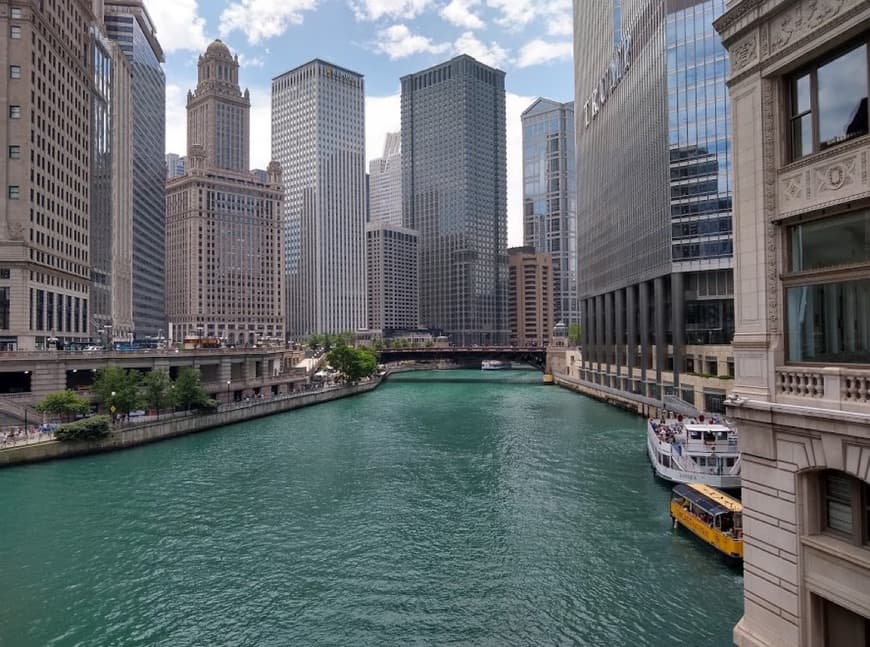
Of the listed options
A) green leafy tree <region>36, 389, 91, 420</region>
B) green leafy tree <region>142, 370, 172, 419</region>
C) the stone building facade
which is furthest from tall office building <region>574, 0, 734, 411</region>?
green leafy tree <region>36, 389, 91, 420</region>

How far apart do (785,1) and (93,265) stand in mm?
152990

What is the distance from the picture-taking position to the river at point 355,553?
28.1 m

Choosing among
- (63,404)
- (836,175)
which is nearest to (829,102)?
(836,175)

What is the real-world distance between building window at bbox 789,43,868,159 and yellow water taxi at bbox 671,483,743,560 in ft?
79.3

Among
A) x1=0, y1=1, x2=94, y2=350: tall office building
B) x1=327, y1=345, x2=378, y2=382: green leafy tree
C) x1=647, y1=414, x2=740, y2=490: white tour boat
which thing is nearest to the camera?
x1=647, y1=414, x2=740, y2=490: white tour boat

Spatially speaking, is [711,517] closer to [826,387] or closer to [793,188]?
[826,387]

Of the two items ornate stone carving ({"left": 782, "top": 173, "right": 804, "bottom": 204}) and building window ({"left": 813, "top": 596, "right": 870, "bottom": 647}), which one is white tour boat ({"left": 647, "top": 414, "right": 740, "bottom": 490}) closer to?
building window ({"left": 813, "top": 596, "right": 870, "bottom": 647})

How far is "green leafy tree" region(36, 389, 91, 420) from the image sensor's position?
72.6 meters

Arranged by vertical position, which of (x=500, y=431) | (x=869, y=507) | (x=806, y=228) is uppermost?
(x=806, y=228)

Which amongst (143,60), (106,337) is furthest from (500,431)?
(143,60)

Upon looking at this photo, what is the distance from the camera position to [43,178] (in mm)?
99188

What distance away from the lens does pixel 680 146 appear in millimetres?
95750

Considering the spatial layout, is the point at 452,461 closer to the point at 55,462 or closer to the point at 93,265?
the point at 55,462

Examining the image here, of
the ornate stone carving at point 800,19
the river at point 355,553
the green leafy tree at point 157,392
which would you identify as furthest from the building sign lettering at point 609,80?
the ornate stone carving at point 800,19
